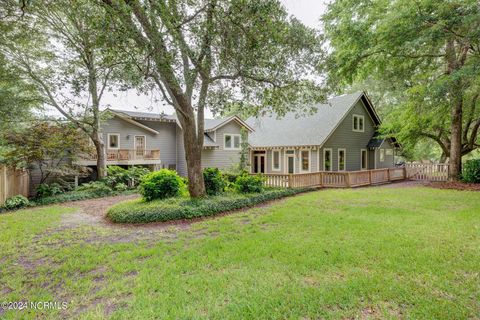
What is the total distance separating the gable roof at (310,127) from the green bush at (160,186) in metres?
8.01

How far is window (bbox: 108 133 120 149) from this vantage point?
56.0 ft

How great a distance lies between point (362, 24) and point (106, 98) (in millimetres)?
13410

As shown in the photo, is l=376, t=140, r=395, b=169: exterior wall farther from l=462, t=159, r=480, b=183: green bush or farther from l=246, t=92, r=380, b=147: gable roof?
l=462, t=159, r=480, b=183: green bush

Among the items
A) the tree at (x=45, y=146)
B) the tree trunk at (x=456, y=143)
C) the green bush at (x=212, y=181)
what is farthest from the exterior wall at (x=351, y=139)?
the tree at (x=45, y=146)

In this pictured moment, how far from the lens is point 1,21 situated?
789 cm

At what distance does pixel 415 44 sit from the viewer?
9430 millimetres

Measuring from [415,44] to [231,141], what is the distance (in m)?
14.1

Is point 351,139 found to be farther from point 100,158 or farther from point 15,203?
point 15,203

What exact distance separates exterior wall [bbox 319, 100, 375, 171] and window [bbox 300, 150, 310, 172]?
89cm

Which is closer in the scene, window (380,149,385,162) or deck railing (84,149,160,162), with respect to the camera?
deck railing (84,149,160,162)

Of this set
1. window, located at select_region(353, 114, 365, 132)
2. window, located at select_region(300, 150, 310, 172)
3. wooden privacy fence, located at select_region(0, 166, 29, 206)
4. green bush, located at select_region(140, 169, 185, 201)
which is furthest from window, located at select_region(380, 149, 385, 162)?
wooden privacy fence, located at select_region(0, 166, 29, 206)

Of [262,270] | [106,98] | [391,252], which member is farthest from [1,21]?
[391,252]

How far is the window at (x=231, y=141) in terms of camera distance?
823 inches

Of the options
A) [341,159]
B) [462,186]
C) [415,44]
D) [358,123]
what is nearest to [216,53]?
[415,44]
